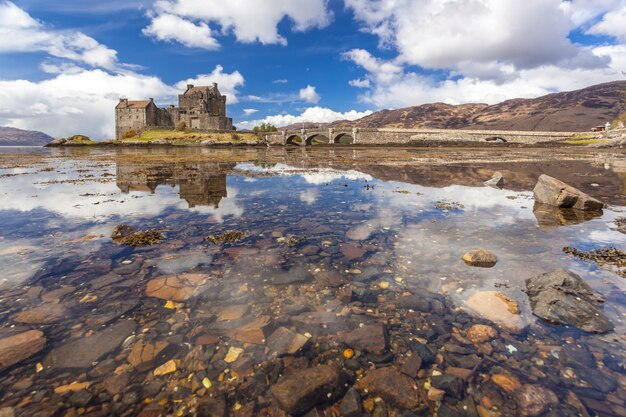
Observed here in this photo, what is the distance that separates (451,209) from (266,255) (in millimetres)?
9217

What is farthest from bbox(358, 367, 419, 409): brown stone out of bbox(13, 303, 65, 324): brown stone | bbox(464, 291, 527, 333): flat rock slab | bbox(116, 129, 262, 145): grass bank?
bbox(116, 129, 262, 145): grass bank

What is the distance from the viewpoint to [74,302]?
5.66 metres

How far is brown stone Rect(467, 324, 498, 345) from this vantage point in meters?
4.82

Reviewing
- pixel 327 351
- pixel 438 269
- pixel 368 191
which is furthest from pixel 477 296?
pixel 368 191

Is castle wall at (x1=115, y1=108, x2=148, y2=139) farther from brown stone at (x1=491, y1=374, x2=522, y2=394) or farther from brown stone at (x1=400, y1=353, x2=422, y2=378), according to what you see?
brown stone at (x1=491, y1=374, x2=522, y2=394)

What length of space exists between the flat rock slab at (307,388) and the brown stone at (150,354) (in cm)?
175

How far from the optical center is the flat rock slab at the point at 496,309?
516 centimetres

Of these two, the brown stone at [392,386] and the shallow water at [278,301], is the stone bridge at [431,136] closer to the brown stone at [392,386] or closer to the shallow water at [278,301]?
the shallow water at [278,301]

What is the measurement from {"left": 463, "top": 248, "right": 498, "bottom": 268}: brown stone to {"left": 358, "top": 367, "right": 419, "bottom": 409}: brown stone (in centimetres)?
459

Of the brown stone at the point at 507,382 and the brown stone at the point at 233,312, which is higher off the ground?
the brown stone at the point at 233,312

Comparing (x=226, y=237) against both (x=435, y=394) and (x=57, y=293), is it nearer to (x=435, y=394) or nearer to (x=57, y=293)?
(x=57, y=293)

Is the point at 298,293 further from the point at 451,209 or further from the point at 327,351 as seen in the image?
the point at 451,209

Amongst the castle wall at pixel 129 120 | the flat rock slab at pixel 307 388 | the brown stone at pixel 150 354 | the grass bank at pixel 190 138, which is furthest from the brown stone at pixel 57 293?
the castle wall at pixel 129 120

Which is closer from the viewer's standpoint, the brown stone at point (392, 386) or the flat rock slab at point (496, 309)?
the brown stone at point (392, 386)
